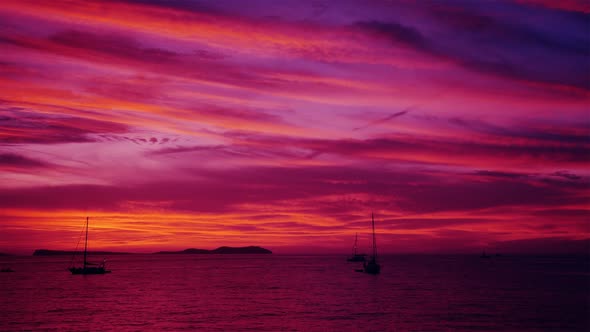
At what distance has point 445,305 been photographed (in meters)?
70.4

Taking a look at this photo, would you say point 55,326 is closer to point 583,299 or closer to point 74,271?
point 583,299

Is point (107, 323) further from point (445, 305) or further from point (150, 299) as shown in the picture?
point (445, 305)

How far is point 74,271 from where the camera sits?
5748 inches

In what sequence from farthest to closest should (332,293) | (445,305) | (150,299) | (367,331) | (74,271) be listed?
(74,271) → (332,293) → (150,299) → (445,305) → (367,331)

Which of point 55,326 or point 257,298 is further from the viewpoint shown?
point 257,298

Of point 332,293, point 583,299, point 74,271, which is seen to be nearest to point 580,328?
point 583,299

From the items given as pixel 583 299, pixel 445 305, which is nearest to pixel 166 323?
pixel 445 305

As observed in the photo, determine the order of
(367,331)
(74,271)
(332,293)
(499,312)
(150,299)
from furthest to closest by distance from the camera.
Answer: (74,271)
(332,293)
(150,299)
(499,312)
(367,331)

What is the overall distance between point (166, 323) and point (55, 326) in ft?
36.5

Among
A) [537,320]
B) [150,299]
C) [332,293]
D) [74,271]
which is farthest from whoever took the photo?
[74,271]

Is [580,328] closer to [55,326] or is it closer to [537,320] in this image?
[537,320]

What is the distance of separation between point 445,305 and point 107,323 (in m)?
41.9

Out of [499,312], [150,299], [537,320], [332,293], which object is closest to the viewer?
[537,320]

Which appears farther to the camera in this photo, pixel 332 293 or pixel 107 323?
pixel 332 293
